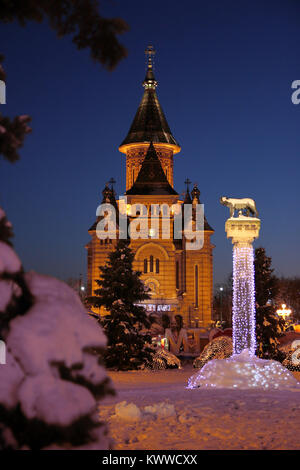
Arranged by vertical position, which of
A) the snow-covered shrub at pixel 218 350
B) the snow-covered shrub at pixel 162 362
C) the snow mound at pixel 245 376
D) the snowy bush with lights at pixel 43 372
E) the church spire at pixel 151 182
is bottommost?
the snow-covered shrub at pixel 162 362

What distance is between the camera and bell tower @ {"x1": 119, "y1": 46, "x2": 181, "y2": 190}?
6681 centimetres

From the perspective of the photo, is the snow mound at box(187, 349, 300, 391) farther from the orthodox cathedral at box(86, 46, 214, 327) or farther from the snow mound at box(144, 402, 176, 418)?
the orthodox cathedral at box(86, 46, 214, 327)

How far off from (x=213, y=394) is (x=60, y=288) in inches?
271

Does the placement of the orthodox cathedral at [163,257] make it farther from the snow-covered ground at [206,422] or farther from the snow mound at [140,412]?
the snow mound at [140,412]

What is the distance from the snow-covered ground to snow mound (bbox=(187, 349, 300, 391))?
238 cm

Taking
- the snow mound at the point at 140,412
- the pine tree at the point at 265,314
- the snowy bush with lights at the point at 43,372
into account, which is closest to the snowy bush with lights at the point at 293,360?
the pine tree at the point at 265,314

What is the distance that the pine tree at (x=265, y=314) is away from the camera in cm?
2527

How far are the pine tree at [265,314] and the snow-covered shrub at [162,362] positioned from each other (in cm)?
400

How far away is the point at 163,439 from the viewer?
6.70 metres

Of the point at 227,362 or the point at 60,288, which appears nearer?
the point at 60,288

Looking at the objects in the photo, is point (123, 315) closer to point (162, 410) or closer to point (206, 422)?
Answer: point (162, 410)

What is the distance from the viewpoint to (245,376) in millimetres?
12570
